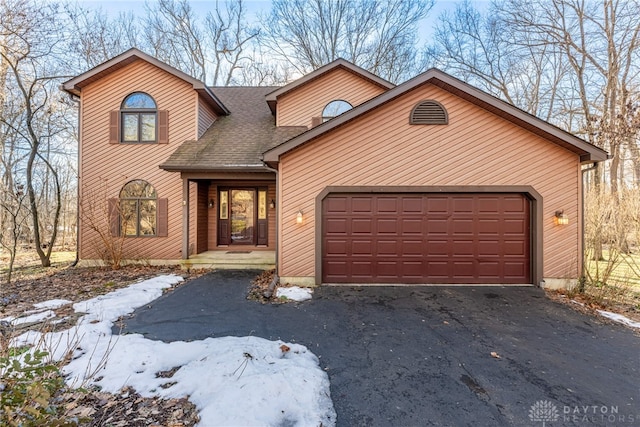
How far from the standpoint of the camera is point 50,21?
945cm

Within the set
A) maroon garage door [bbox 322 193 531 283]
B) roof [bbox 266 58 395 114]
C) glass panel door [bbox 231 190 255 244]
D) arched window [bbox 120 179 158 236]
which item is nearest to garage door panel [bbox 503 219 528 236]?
maroon garage door [bbox 322 193 531 283]

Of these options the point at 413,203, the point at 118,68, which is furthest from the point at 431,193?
the point at 118,68

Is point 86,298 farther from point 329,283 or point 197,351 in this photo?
point 329,283

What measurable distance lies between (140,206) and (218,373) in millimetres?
8058

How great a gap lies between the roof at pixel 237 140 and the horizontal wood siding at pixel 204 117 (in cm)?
15

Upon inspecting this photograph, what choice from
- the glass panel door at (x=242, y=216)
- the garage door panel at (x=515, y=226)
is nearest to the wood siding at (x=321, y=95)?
the glass panel door at (x=242, y=216)

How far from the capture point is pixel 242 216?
10539 mm

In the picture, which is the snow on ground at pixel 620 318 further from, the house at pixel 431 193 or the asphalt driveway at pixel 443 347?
the house at pixel 431 193

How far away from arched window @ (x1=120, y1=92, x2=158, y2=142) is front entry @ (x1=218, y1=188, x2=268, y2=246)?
296 cm

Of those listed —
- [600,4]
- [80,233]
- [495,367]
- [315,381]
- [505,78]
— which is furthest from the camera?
[505,78]

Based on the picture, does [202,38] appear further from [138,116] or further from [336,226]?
[336,226]

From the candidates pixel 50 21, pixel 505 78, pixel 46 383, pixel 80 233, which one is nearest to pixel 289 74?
pixel 50 21

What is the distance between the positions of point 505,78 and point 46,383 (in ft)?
64.0

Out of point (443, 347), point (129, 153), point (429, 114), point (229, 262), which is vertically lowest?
point (443, 347)
